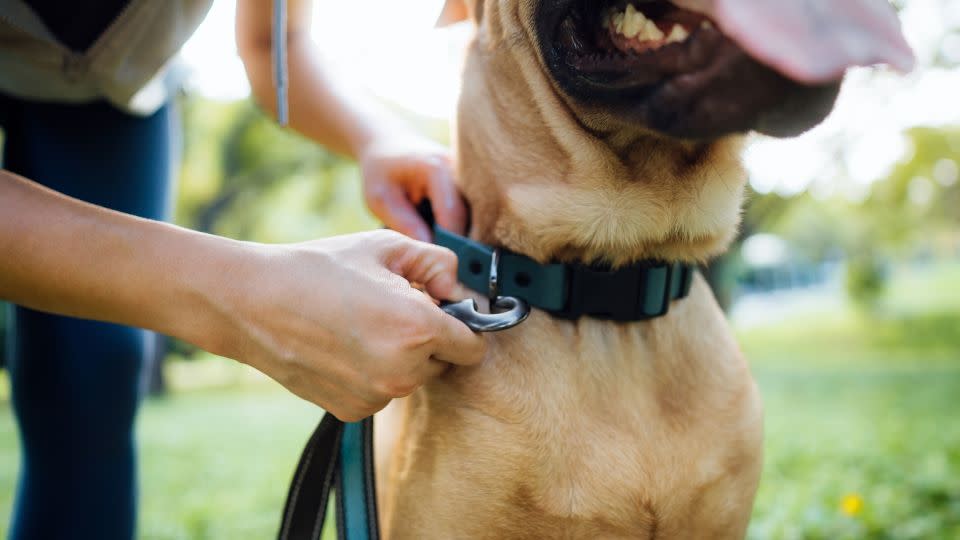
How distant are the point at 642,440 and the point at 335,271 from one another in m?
0.72

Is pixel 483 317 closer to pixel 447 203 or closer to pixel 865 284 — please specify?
pixel 447 203

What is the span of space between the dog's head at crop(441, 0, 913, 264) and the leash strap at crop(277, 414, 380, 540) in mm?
517

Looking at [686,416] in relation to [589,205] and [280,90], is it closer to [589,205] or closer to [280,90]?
[589,205]

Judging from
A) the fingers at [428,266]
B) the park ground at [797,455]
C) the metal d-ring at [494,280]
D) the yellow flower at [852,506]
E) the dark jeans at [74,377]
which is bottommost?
the park ground at [797,455]

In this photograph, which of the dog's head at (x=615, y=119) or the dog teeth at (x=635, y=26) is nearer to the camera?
the dog's head at (x=615, y=119)

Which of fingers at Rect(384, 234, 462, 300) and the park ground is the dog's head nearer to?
fingers at Rect(384, 234, 462, 300)

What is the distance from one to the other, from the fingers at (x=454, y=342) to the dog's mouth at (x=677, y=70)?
1.59ft

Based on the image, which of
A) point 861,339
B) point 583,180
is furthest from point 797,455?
point 861,339

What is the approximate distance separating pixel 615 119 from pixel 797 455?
436cm

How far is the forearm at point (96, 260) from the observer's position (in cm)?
117

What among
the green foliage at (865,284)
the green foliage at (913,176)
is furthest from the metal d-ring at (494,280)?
→ the green foliage at (865,284)

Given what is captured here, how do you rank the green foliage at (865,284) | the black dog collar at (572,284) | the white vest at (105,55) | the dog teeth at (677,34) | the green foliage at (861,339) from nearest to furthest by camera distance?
1. the dog teeth at (677,34)
2. the black dog collar at (572,284)
3. the white vest at (105,55)
4. the green foliage at (861,339)
5. the green foliage at (865,284)

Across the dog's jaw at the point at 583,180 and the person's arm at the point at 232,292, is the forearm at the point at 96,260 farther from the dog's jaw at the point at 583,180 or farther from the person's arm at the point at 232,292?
the dog's jaw at the point at 583,180

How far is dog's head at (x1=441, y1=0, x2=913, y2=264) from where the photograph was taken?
1.23 metres
